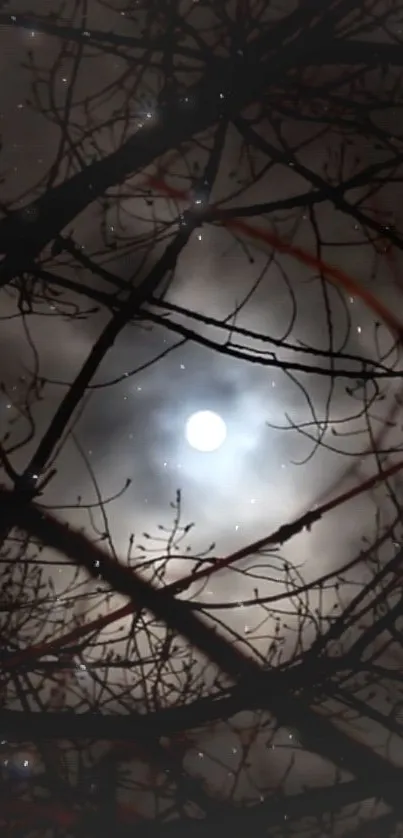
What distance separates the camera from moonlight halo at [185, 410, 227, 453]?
498mm

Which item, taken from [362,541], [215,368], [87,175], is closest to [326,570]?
[362,541]

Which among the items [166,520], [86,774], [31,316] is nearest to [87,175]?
[31,316]

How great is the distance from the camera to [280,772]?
478 mm

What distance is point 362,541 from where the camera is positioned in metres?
0.50

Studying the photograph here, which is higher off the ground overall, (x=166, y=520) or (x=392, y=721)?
(x=166, y=520)

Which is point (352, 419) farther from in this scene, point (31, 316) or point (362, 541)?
point (31, 316)

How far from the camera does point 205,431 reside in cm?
50

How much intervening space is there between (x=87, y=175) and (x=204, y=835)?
403 millimetres

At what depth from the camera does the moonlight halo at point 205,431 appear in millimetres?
498

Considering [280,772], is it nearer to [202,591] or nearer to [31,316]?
[202,591]

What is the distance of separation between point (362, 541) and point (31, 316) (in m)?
0.25

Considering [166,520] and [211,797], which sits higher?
[166,520]

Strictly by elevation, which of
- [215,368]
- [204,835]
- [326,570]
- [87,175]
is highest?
[87,175]

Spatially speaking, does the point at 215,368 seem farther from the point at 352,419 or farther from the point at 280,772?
the point at 280,772
